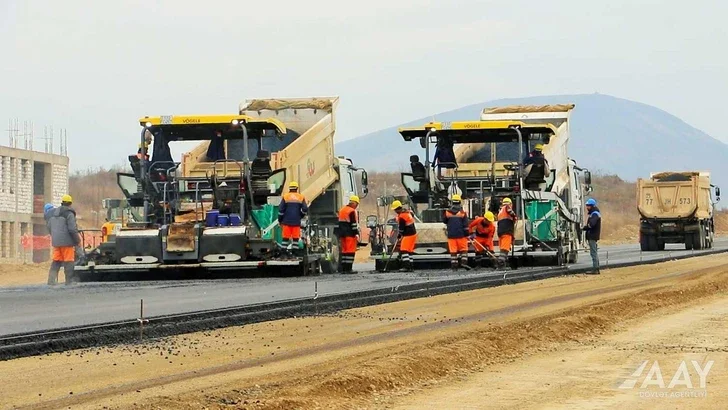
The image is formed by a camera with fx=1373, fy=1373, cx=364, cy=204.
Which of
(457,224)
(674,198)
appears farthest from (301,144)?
(674,198)

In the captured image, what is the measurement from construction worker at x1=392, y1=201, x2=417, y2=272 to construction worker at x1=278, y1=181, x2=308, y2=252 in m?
2.50

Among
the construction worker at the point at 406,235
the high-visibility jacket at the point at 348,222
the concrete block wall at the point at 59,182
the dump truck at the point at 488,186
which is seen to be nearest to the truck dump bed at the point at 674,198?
the dump truck at the point at 488,186

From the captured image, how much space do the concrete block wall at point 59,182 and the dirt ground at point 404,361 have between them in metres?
33.0

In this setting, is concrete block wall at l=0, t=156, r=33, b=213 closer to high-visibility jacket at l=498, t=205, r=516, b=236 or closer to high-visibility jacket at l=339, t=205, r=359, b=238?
high-visibility jacket at l=339, t=205, r=359, b=238

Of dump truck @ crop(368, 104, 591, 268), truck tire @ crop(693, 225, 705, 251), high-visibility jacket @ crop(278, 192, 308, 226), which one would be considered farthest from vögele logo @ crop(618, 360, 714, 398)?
truck tire @ crop(693, 225, 705, 251)

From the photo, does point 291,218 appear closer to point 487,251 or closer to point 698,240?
point 487,251

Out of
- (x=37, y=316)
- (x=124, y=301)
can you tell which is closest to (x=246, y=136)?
(x=124, y=301)

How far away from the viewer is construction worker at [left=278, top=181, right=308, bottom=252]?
23.1 m

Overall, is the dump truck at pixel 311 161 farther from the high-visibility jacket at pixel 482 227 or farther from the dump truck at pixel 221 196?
the high-visibility jacket at pixel 482 227

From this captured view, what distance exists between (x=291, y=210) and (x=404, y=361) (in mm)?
12270

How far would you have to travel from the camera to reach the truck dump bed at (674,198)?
1809 inches

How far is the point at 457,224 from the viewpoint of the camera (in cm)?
2488

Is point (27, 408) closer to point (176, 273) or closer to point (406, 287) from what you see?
point (406, 287)

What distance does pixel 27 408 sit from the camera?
28.9 feet
